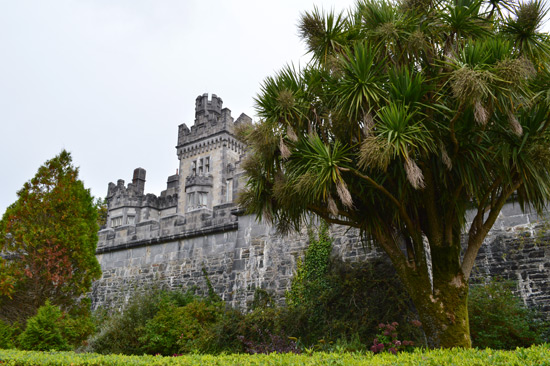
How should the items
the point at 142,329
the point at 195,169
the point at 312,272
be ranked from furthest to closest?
1. the point at 195,169
2. the point at 142,329
3. the point at 312,272

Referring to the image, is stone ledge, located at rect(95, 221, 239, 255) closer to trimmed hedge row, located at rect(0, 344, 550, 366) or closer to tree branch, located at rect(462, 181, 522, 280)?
trimmed hedge row, located at rect(0, 344, 550, 366)

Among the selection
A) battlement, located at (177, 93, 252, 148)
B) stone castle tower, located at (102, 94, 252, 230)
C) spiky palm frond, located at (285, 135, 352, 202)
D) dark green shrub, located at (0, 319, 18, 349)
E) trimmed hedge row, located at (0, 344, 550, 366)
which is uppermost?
battlement, located at (177, 93, 252, 148)

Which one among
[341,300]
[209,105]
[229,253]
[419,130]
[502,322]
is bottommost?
[502,322]

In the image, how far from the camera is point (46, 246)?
11.1 metres

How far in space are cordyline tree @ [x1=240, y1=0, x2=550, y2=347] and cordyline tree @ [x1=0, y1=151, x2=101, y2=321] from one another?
5874 millimetres

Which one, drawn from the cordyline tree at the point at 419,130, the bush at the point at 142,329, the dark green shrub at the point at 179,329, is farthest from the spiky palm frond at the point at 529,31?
the bush at the point at 142,329

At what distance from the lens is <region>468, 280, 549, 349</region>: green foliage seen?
854cm

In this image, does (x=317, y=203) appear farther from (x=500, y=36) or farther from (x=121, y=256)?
(x=121, y=256)

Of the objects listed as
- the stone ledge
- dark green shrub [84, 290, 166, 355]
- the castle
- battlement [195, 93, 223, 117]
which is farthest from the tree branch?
battlement [195, 93, 223, 117]

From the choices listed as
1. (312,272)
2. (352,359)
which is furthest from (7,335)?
(352,359)

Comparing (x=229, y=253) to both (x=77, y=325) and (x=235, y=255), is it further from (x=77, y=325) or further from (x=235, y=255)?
(x=77, y=325)

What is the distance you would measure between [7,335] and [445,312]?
1012cm

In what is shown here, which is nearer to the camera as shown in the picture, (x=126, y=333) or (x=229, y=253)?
(x=126, y=333)

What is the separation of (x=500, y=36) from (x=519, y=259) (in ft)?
17.5
